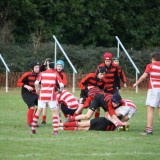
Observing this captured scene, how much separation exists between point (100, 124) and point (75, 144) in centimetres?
357

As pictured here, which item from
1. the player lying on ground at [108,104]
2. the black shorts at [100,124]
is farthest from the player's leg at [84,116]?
the black shorts at [100,124]

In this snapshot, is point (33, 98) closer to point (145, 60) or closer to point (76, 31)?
point (145, 60)

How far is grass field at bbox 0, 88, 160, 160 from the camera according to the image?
13.9 metres

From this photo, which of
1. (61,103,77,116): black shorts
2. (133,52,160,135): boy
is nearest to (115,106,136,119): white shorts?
(133,52,160,135): boy

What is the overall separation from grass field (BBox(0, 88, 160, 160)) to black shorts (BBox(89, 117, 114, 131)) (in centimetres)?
58

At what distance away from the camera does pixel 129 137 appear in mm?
17266

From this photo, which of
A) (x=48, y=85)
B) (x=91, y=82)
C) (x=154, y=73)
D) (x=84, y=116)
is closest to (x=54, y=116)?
(x=48, y=85)

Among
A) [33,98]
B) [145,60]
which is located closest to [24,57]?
[145,60]

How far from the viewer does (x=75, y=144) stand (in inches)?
616

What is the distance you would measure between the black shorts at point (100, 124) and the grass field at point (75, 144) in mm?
579

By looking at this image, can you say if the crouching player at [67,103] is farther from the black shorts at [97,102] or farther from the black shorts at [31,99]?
the black shorts at [97,102]

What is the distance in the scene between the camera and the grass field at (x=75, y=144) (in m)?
13.9

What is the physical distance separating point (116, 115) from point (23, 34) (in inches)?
1054

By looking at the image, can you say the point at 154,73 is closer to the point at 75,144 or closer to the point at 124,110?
the point at 124,110
